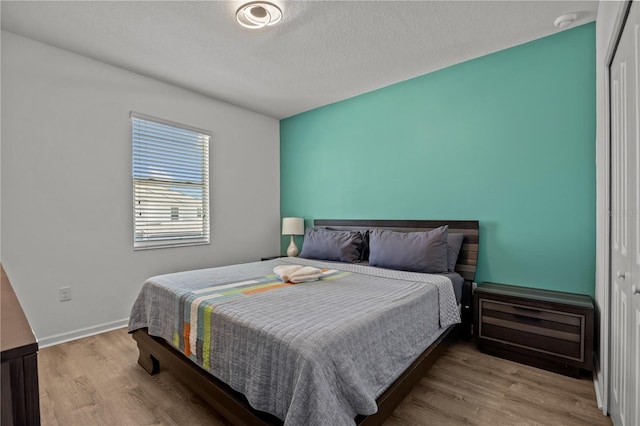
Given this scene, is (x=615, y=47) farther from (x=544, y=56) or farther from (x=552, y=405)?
(x=552, y=405)

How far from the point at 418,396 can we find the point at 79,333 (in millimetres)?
2995

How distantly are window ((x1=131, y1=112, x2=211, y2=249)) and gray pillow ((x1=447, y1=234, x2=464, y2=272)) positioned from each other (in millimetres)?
2800

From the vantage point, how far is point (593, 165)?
93.0 inches

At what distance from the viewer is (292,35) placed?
8.25ft

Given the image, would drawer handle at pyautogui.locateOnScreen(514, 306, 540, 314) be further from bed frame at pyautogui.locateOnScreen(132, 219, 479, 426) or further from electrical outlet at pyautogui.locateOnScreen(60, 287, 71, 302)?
electrical outlet at pyautogui.locateOnScreen(60, 287, 71, 302)

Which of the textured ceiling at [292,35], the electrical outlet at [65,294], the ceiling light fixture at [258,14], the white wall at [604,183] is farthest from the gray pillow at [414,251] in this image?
the electrical outlet at [65,294]

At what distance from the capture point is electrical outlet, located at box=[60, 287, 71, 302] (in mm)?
2766

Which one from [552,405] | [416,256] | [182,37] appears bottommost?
[552,405]

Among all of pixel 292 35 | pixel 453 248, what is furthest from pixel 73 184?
pixel 453 248

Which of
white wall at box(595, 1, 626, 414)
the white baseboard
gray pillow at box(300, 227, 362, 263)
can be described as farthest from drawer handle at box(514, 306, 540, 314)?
the white baseboard

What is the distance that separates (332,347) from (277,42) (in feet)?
8.03

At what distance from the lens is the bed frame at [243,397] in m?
1.47

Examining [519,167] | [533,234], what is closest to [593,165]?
[519,167]

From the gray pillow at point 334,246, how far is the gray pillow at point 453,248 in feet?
3.09
